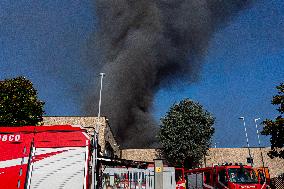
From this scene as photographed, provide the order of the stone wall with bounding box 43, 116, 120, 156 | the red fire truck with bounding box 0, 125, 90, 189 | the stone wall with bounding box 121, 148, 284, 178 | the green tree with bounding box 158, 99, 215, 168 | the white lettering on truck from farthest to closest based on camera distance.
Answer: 1. the stone wall with bounding box 121, 148, 284, 178
2. the green tree with bounding box 158, 99, 215, 168
3. the stone wall with bounding box 43, 116, 120, 156
4. the white lettering on truck
5. the red fire truck with bounding box 0, 125, 90, 189

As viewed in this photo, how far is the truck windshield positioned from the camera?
15.6 metres

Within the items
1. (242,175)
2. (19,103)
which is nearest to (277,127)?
(242,175)

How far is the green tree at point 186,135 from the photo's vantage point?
143ft

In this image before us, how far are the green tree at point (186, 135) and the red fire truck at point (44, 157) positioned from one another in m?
35.3

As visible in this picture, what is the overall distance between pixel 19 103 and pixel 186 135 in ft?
93.4

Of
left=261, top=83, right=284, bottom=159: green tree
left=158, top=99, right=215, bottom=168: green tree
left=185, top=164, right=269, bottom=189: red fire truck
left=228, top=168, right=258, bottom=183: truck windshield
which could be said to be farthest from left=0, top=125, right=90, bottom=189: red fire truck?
left=158, top=99, right=215, bottom=168: green tree

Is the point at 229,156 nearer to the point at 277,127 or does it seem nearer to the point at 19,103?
the point at 277,127

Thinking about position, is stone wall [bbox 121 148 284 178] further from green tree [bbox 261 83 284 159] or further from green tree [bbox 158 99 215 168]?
green tree [bbox 261 83 284 159]

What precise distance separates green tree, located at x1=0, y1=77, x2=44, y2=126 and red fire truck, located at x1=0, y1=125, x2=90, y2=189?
45.6 ft

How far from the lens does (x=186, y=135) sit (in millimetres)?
44250

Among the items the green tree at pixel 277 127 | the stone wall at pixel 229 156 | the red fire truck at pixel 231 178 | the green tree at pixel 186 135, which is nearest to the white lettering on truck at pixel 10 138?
the red fire truck at pixel 231 178

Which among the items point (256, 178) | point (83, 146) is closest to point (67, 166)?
point (83, 146)

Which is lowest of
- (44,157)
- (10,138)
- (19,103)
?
(44,157)

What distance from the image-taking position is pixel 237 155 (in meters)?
55.1
